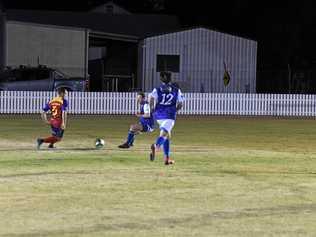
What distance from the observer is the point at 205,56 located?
44.3 metres

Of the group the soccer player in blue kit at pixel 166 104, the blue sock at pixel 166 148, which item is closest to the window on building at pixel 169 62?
the soccer player in blue kit at pixel 166 104

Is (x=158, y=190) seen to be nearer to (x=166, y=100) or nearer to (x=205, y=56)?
(x=166, y=100)

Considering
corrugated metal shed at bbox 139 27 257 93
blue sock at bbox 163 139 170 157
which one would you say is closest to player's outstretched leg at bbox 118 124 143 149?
blue sock at bbox 163 139 170 157

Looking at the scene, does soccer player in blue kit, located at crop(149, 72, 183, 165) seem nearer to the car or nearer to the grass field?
the grass field

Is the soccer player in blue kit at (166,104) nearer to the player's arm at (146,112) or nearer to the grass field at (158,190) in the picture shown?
the grass field at (158,190)

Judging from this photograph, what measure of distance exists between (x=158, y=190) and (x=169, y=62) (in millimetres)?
33259

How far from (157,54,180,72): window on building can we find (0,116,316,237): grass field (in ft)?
77.6

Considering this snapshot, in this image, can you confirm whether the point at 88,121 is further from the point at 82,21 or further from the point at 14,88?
the point at 82,21

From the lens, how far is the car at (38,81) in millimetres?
→ 35594

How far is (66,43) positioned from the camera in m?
43.1

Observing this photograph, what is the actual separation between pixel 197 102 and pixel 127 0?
39906 millimetres

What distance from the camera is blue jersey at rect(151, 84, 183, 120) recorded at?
1437 cm

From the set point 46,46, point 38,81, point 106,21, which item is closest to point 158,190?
point 38,81

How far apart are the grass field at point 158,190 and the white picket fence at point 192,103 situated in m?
13.1
